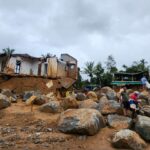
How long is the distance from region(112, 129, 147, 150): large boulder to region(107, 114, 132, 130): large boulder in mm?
1556

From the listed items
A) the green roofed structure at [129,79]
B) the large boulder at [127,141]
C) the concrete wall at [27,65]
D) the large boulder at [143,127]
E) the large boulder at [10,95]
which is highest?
the concrete wall at [27,65]

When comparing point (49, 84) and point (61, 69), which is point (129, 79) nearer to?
point (61, 69)

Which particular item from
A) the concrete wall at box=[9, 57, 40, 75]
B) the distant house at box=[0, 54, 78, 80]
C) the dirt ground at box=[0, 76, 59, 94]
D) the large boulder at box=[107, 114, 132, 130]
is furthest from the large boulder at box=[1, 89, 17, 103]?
the concrete wall at box=[9, 57, 40, 75]

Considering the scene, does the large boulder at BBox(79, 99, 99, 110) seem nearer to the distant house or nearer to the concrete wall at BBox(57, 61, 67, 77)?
the distant house

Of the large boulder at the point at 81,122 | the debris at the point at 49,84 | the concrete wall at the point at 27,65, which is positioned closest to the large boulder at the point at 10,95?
the debris at the point at 49,84

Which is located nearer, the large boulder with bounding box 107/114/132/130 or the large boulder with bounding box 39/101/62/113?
the large boulder with bounding box 107/114/132/130

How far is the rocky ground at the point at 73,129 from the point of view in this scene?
12195 mm

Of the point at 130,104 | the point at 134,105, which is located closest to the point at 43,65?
the point at 130,104

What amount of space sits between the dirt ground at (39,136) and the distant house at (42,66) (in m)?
14.2

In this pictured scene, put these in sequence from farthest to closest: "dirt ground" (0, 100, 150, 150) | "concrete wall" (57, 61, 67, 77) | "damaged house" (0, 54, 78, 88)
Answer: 1. "concrete wall" (57, 61, 67, 77)
2. "damaged house" (0, 54, 78, 88)
3. "dirt ground" (0, 100, 150, 150)

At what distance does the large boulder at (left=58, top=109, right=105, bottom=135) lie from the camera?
13.0m

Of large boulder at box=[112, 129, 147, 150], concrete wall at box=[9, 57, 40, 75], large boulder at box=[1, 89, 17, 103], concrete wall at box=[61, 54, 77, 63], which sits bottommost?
large boulder at box=[112, 129, 147, 150]

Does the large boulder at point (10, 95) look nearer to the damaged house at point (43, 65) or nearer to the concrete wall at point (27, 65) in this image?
the damaged house at point (43, 65)

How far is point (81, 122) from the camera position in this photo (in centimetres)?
1309
